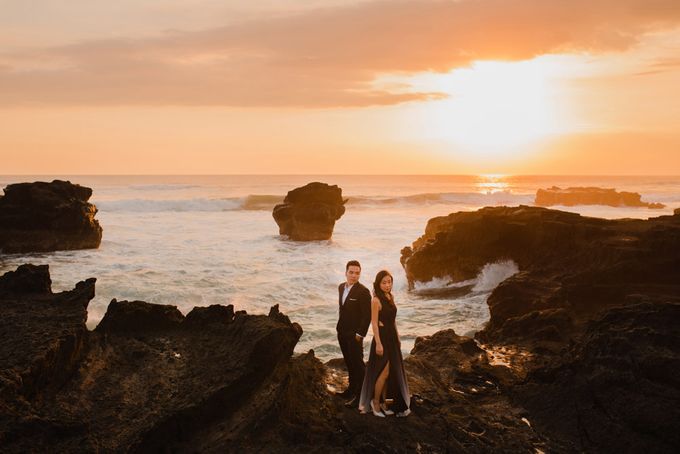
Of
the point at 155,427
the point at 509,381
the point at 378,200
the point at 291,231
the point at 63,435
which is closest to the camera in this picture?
the point at 63,435

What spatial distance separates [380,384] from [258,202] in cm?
6738

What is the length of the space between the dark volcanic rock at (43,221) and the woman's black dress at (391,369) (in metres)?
22.9

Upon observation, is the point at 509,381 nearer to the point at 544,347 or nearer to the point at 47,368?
the point at 544,347

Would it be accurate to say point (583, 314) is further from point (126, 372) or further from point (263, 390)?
point (126, 372)

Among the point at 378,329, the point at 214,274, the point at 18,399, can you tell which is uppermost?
the point at 378,329

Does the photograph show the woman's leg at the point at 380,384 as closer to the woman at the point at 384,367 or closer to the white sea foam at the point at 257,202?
the woman at the point at 384,367

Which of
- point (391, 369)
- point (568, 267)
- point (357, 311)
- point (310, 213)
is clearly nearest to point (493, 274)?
point (568, 267)

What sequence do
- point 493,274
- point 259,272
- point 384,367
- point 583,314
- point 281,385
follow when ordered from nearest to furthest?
point 281,385
point 384,367
point 583,314
point 493,274
point 259,272

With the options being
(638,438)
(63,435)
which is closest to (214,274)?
(63,435)

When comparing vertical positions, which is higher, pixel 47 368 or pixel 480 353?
pixel 47 368

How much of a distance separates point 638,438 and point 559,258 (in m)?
7.69

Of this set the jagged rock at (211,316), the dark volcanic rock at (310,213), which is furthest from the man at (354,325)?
the dark volcanic rock at (310,213)

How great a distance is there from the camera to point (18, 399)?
540cm

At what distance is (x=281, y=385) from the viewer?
6.07 metres
